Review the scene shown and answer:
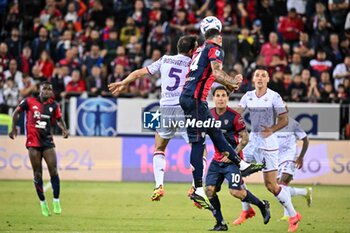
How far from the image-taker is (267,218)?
1469 cm

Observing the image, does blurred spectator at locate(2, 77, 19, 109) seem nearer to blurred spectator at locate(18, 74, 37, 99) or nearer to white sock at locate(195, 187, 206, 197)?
blurred spectator at locate(18, 74, 37, 99)

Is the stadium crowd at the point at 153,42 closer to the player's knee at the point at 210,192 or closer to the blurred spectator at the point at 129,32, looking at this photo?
the blurred spectator at the point at 129,32

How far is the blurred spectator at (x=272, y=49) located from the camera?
26.1 meters

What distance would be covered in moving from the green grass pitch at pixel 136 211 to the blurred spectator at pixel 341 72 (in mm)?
3768

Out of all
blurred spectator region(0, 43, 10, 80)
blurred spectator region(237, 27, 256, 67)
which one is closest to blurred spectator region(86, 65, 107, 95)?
blurred spectator region(0, 43, 10, 80)

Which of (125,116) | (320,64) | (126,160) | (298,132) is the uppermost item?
(320,64)

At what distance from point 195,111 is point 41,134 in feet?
15.3

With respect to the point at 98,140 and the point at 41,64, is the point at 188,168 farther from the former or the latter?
the point at 41,64

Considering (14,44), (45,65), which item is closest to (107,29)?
(45,65)

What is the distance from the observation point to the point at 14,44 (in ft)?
90.3

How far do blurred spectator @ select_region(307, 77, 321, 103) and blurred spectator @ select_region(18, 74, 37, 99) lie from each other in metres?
7.29

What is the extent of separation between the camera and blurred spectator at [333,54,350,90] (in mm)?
25612

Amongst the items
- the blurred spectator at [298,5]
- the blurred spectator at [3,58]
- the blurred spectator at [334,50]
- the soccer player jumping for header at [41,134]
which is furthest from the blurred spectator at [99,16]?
the soccer player jumping for header at [41,134]

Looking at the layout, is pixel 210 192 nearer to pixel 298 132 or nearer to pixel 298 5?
pixel 298 132
